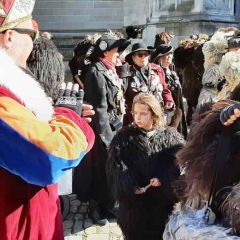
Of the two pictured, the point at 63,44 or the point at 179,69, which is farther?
the point at 63,44

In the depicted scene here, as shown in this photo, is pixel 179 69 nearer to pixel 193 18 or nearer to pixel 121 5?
pixel 193 18

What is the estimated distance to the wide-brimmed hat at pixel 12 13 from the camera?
1.66 meters

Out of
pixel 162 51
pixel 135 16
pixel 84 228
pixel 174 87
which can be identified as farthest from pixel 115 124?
pixel 135 16

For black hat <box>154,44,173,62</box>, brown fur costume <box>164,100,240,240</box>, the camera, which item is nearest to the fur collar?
brown fur costume <box>164,100,240,240</box>

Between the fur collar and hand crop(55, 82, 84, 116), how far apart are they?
131 millimetres

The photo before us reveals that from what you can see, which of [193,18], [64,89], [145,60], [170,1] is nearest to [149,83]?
[145,60]

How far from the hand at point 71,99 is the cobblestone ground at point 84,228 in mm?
2505

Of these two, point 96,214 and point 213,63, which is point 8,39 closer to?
point 96,214

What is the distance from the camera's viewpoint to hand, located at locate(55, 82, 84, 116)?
1.87 m

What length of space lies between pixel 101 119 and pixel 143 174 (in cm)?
123

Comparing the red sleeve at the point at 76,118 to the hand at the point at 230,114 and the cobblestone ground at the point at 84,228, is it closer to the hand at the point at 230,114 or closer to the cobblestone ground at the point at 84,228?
the hand at the point at 230,114

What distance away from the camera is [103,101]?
4.28 metres

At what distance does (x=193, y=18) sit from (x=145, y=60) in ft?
25.3

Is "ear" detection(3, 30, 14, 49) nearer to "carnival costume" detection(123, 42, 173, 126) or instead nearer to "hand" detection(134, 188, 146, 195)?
"hand" detection(134, 188, 146, 195)
